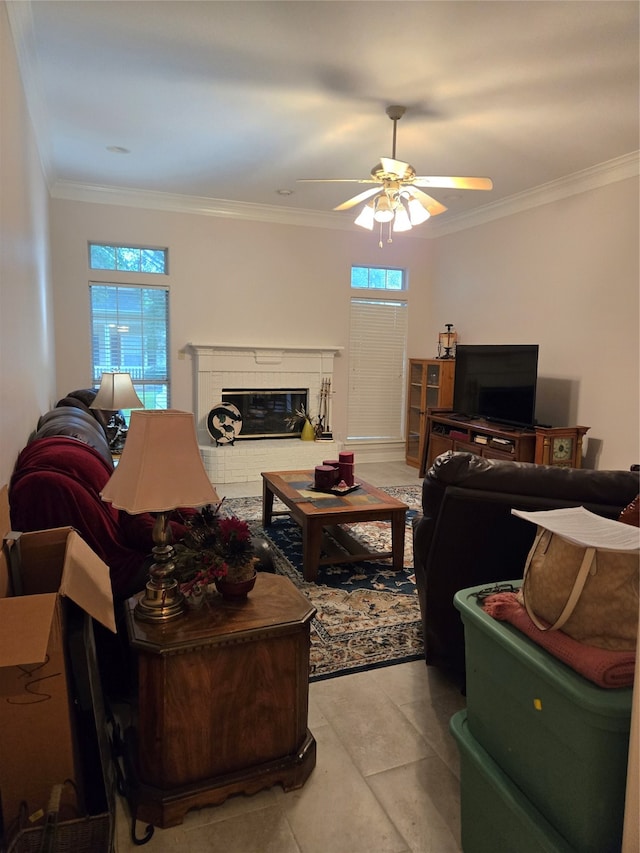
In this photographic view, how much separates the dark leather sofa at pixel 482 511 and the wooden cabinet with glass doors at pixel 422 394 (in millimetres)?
4047

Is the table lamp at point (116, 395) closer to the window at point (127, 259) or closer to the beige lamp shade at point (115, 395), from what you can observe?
the beige lamp shade at point (115, 395)

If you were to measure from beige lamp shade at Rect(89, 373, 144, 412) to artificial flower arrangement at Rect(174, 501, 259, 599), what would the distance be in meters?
2.40

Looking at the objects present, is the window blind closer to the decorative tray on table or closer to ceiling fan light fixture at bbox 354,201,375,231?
ceiling fan light fixture at bbox 354,201,375,231

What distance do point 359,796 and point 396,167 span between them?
3.15 meters

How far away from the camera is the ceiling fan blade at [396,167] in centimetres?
318

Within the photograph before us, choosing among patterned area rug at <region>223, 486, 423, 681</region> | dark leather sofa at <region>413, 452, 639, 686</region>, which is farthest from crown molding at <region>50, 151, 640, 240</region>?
dark leather sofa at <region>413, 452, 639, 686</region>

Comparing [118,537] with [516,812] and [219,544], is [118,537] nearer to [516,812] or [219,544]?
[219,544]

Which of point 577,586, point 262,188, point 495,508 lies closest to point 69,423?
point 495,508

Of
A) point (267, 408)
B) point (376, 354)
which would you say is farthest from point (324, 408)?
point (376, 354)

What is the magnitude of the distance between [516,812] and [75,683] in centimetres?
115

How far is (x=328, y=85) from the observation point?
3.13 meters

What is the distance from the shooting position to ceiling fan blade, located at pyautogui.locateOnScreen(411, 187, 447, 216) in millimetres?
3543

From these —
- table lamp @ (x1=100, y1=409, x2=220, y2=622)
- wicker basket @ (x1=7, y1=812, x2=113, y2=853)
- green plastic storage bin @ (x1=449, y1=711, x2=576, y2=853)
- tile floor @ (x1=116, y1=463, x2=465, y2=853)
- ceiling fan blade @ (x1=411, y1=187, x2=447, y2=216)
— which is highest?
ceiling fan blade @ (x1=411, y1=187, x2=447, y2=216)

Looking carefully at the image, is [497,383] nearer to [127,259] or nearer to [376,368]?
[376,368]
